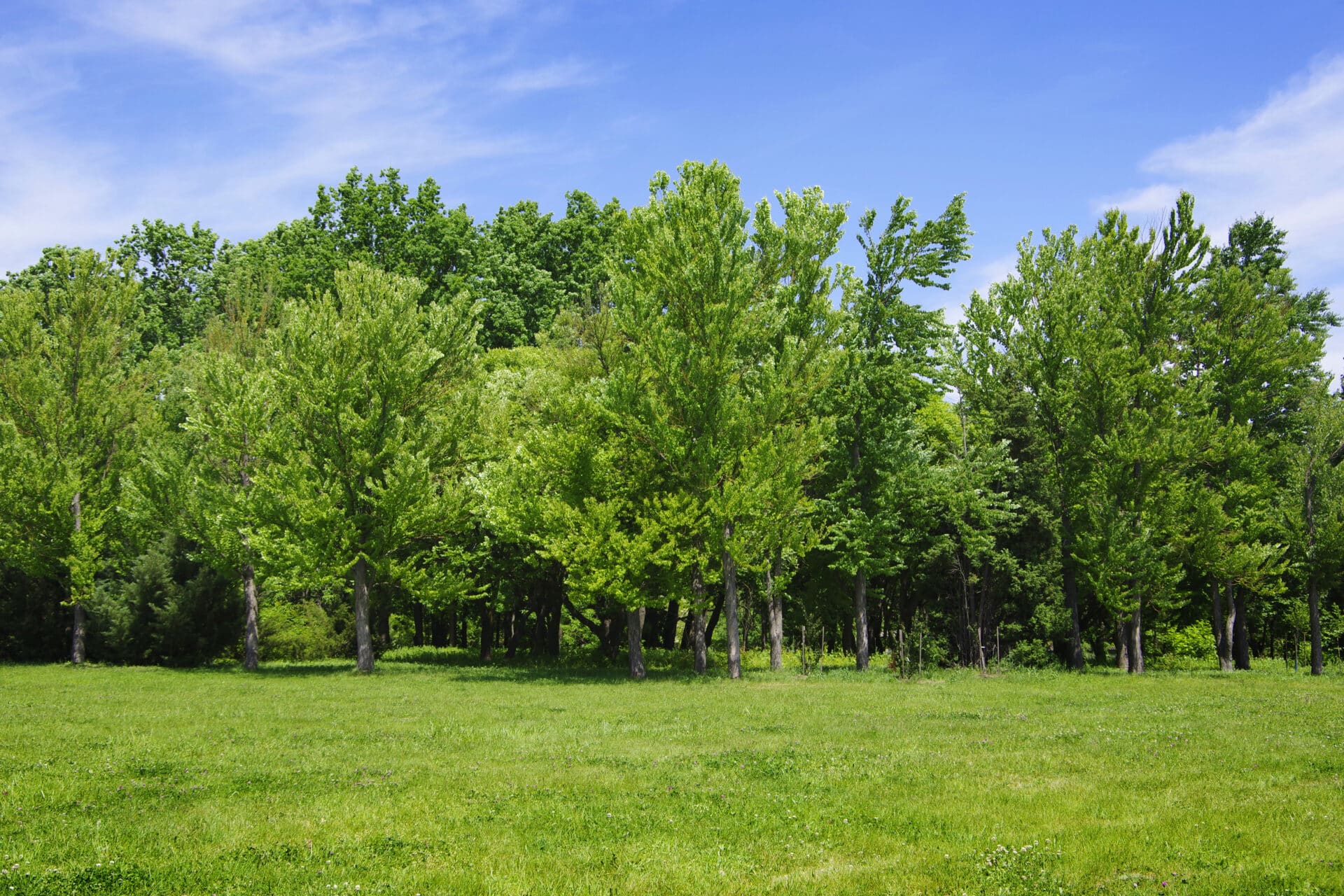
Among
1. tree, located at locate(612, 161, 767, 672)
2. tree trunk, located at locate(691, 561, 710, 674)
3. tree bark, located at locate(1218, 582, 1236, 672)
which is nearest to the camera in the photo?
tree, located at locate(612, 161, 767, 672)

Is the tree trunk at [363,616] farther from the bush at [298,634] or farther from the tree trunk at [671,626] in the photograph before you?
the tree trunk at [671,626]

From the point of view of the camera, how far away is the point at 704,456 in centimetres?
3053

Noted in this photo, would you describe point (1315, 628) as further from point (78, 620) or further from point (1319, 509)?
point (78, 620)

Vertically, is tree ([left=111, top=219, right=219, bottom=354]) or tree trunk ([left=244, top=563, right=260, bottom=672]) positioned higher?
tree ([left=111, top=219, right=219, bottom=354])

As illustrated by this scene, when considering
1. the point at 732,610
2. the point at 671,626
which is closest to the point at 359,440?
the point at 732,610

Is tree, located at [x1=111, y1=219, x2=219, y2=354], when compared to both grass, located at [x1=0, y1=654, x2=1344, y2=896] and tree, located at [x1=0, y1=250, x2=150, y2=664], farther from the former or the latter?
grass, located at [x1=0, y1=654, x2=1344, y2=896]

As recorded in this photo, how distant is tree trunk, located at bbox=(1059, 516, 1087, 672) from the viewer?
38.1 m

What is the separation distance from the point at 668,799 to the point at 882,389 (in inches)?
1042

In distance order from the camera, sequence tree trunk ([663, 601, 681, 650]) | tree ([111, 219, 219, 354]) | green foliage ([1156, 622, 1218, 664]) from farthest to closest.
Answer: tree ([111, 219, 219, 354])
green foliage ([1156, 622, 1218, 664])
tree trunk ([663, 601, 681, 650])

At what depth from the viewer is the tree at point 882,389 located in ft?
116

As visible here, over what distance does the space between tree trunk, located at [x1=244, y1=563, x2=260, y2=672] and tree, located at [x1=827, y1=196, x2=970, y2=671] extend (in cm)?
2224

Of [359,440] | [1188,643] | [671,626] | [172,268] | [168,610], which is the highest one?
[172,268]

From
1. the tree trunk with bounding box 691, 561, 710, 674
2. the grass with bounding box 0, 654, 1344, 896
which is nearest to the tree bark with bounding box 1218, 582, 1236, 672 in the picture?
the grass with bounding box 0, 654, 1344, 896

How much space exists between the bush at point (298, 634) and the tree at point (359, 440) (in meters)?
9.44
